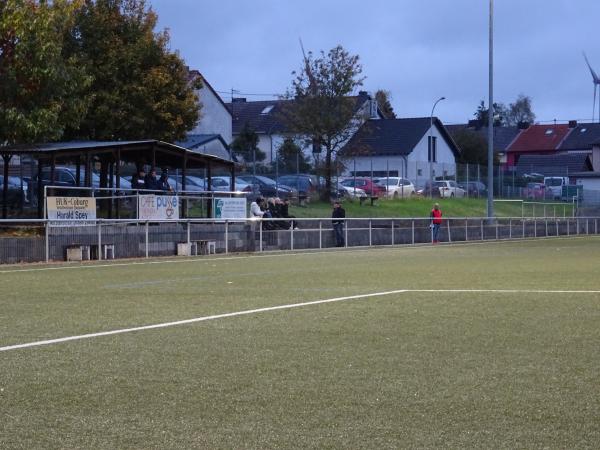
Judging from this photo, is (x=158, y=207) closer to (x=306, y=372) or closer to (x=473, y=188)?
(x=306, y=372)

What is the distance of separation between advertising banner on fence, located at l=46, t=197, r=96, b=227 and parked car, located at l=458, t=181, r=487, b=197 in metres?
39.1

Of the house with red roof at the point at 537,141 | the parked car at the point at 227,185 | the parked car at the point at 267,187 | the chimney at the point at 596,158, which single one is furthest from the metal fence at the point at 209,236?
the house with red roof at the point at 537,141

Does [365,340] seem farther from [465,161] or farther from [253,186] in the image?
[465,161]

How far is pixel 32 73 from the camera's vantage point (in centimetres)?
2730

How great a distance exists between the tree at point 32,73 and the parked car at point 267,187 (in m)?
14.7

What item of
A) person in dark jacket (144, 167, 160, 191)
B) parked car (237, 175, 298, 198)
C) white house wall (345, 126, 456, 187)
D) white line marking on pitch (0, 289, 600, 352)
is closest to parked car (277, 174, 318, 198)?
parked car (237, 175, 298, 198)

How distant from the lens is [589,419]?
18.5 ft

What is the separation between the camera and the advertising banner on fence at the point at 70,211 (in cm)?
2422

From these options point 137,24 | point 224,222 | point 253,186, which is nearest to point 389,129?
point 253,186

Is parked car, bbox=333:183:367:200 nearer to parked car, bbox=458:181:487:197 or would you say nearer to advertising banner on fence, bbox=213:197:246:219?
parked car, bbox=458:181:487:197

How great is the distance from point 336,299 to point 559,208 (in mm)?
50363

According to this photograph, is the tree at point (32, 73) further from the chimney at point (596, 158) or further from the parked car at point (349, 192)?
the chimney at point (596, 158)

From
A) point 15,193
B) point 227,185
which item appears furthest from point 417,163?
point 15,193

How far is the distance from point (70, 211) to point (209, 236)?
547cm
